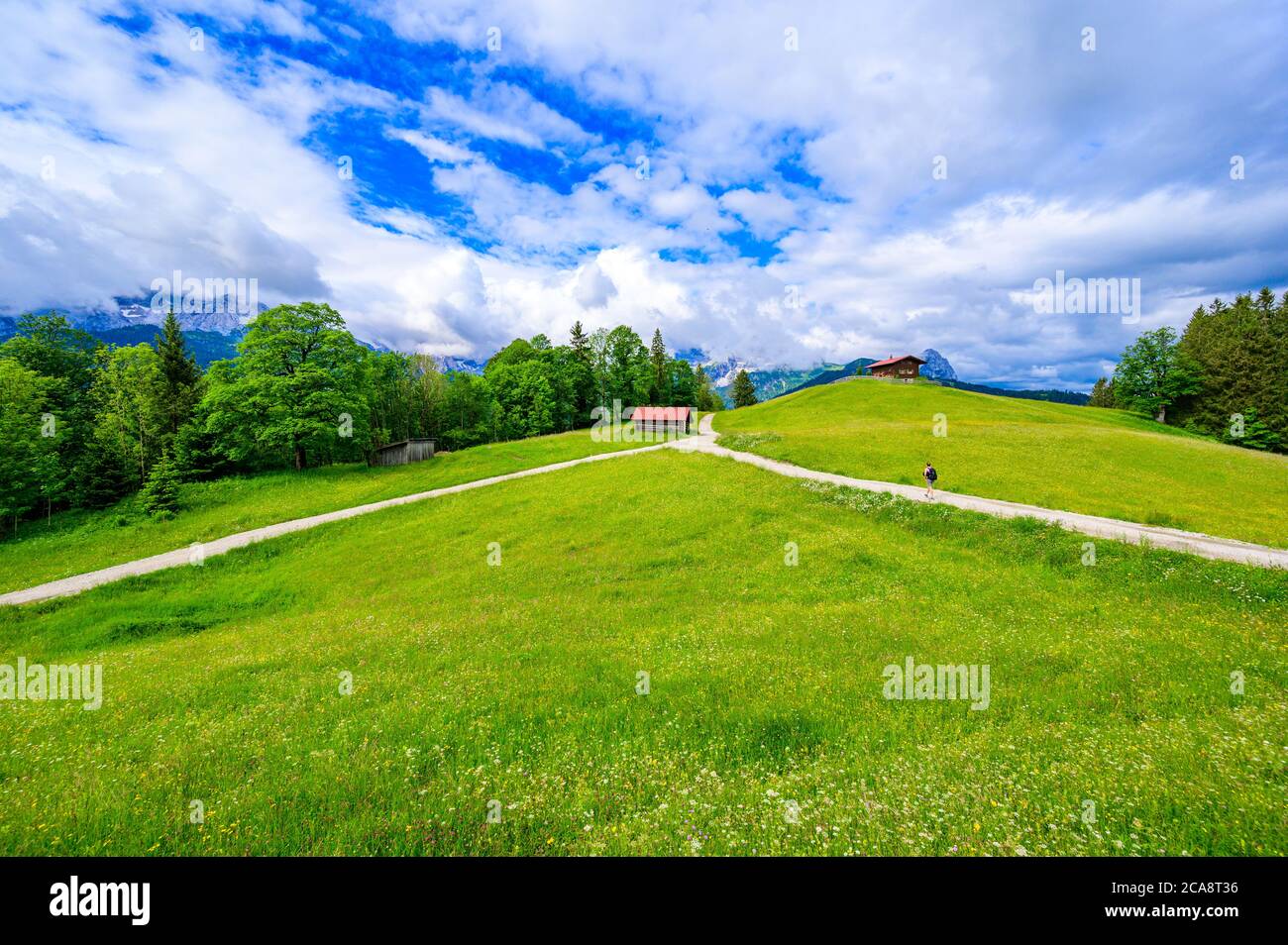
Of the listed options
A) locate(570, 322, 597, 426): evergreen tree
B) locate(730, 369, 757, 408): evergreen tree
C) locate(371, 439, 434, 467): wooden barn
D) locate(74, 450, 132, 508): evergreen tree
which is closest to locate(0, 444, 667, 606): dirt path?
locate(74, 450, 132, 508): evergreen tree

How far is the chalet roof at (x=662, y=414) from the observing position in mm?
77250

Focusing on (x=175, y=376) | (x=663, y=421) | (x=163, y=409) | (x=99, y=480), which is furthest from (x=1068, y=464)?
(x=175, y=376)

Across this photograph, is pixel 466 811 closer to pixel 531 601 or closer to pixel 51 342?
pixel 531 601

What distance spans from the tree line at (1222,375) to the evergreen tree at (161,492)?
120 meters

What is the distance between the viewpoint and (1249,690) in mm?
8617

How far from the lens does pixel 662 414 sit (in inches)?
3091

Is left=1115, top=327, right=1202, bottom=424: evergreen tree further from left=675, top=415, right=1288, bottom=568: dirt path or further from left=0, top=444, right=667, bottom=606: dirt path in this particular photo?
left=0, top=444, right=667, bottom=606: dirt path

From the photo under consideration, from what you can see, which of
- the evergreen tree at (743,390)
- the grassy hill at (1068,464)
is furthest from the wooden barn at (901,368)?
the grassy hill at (1068,464)

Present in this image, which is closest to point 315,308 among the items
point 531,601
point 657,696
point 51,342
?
point 51,342

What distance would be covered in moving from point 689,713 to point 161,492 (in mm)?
44971

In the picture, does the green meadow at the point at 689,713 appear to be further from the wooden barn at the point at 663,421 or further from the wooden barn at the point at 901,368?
the wooden barn at the point at 901,368

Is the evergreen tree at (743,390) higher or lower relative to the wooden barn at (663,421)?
higher
